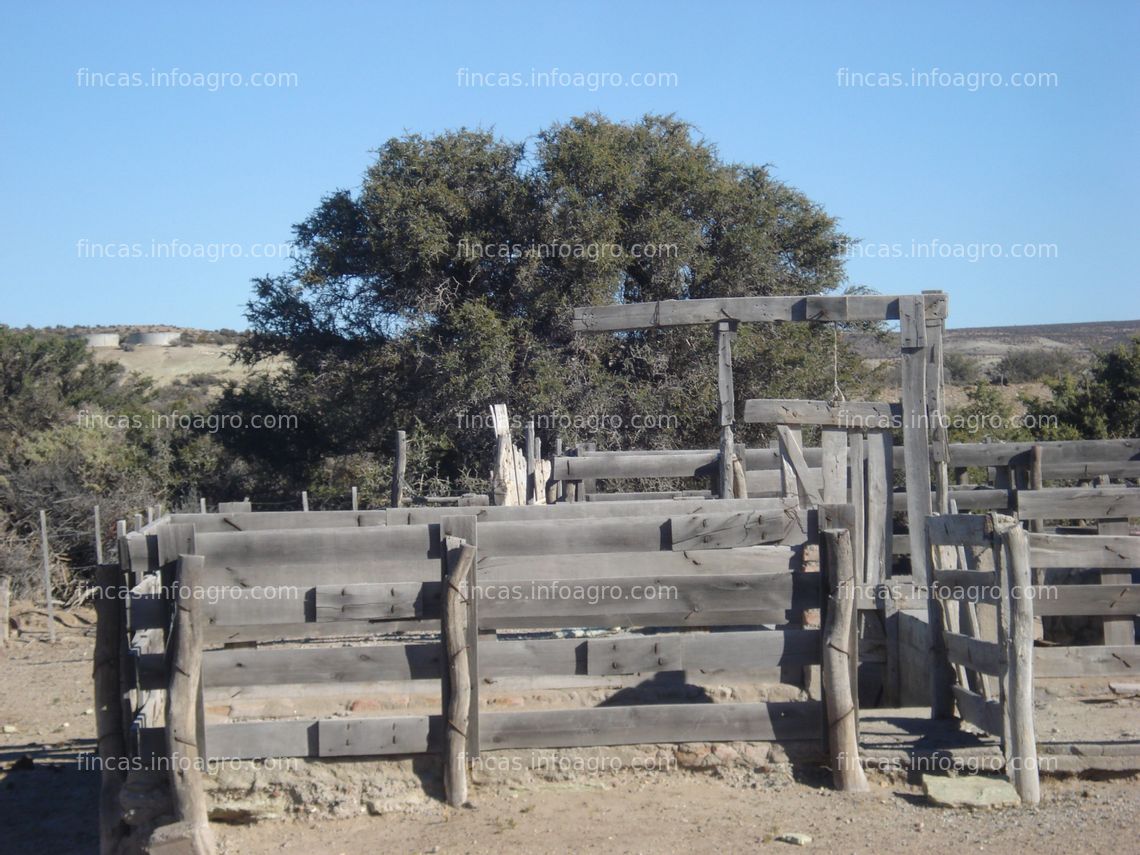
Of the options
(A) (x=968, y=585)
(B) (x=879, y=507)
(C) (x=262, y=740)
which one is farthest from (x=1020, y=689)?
(C) (x=262, y=740)

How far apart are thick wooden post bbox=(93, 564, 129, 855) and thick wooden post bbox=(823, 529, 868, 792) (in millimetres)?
3509

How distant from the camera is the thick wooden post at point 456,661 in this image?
215 inches

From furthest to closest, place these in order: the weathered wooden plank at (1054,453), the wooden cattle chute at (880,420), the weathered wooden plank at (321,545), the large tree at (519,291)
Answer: the large tree at (519,291), the weathered wooden plank at (1054,453), the wooden cattle chute at (880,420), the weathered wooden plank at (321,545)

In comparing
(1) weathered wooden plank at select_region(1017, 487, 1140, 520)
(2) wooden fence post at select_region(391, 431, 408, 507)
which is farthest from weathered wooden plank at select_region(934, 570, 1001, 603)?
(2) wooden fence post at select_region(391, 431, 408, 507)

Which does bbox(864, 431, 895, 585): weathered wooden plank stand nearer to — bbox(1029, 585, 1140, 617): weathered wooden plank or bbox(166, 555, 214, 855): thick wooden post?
bbox(1029, 585, 1140, 617): weathered wooden plank

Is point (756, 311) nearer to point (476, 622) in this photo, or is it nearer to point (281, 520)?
point (281, 520)

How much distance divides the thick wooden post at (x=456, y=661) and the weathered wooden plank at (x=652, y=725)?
0.72 ft

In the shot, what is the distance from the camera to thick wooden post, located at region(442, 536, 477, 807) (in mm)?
5461

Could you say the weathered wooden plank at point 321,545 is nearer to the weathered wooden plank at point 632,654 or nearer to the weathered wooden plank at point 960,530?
the weathered wooden plank at point 632,654

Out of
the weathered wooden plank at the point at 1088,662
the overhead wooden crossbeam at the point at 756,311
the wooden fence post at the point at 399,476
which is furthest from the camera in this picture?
the wooden fence post at the point at 399,476

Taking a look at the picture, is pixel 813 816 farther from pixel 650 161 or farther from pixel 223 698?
pixel 650 161

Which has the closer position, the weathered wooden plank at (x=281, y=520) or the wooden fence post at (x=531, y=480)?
the weathered wooden plank at (x=281, y=520)

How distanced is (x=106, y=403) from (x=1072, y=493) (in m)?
25.0

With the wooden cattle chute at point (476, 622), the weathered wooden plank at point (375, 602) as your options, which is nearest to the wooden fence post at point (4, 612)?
the wooden cattle chute at point (476, 622)
